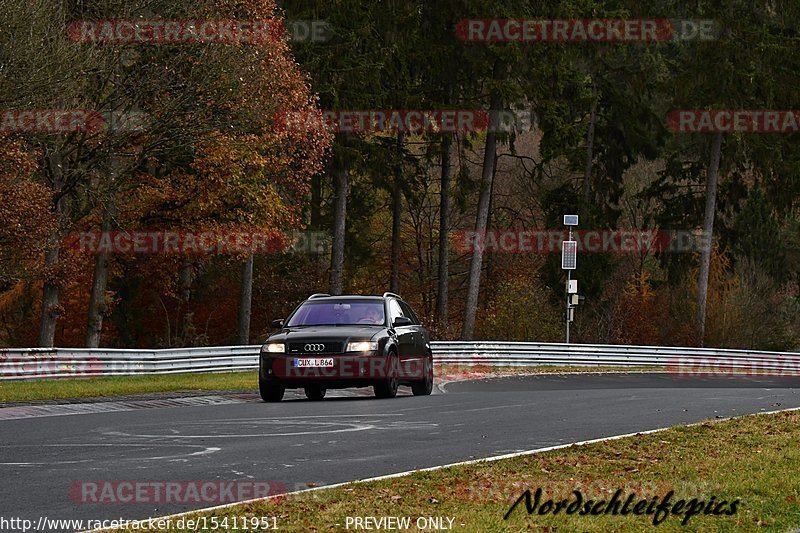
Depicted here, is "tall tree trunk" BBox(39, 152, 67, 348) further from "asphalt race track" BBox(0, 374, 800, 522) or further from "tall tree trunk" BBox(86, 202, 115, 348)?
"asphalt race track" BBox(0, 374, 800, 522)

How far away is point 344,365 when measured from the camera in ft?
67.6

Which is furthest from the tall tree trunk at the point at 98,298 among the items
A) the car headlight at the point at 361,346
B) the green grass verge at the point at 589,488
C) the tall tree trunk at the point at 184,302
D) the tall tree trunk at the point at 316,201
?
the green grass verge at the point at 589,488

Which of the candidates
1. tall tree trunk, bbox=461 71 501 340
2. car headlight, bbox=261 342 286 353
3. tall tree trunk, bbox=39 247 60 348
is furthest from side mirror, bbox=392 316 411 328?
tall tree trunk, bbox=461 71 501 340

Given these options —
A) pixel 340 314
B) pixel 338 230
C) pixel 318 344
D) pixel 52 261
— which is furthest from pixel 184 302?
pixel 318 344

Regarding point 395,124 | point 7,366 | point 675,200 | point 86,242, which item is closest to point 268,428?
point 7,366

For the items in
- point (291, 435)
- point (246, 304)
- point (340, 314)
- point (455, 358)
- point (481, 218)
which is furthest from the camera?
point (481, 218)

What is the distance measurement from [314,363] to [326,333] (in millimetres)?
631

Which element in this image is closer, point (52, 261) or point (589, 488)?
point (589, 488)

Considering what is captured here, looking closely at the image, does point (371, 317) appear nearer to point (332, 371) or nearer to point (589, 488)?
point (332, 371)

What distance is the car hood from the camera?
20.9 meters

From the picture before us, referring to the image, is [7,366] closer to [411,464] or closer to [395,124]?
[411,464]

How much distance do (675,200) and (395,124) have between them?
17578 millimetres

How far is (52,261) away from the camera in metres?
36.6

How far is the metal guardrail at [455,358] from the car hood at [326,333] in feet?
24.5
